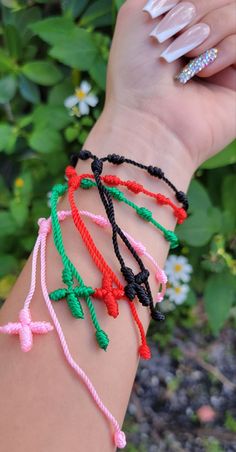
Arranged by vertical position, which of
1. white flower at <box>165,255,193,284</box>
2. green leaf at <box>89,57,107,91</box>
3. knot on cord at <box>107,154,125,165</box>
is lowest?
white flower at <box>165,255,193,284</box>

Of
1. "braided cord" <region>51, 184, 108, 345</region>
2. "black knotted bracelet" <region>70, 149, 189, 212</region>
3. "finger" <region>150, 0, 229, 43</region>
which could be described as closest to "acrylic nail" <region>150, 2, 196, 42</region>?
"finger" <region>150, 0, 229, 43</region>

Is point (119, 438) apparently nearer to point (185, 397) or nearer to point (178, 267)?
point (178, 267)

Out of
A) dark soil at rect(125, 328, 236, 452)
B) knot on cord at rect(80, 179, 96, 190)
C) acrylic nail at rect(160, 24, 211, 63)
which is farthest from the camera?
dark soil at rect(125, 328, 236, 452)

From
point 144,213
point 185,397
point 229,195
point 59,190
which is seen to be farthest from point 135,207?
point 185,397

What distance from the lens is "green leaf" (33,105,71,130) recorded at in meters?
1.15

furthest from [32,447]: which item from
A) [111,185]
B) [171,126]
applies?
[171,126]

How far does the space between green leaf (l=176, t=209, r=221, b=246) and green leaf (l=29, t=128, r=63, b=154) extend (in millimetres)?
304

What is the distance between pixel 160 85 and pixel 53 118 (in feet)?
0.90

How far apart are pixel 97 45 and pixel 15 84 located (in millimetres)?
211

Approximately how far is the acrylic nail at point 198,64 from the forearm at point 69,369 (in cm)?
27

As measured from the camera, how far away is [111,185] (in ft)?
2.81

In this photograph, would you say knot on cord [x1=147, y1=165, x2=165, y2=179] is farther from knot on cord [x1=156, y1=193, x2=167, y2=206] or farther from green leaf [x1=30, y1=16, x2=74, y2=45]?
green leaf [x1=30, y1=16, x2=74, y2=45]

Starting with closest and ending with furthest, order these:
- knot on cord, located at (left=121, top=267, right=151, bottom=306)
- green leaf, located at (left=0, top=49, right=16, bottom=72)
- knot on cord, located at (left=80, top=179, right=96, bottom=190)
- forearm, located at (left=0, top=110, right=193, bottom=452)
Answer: forearm, located at (left=0, top=110, right=193, bottom=452)
knot on cord, located at (left=121, top=267, right=151, bottom=306)
knot on cord, located at (left=80, top=179, right=96, bottom=190)
green leaf, located at (left=0, top=49, right=16, bottom=72)

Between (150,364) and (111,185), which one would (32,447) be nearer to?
(111,185)
